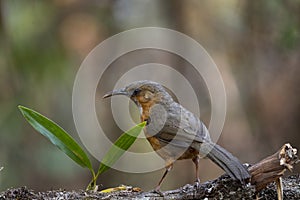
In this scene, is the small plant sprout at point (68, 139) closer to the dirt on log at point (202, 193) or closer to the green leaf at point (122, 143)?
the green leaf at point (122, 143)

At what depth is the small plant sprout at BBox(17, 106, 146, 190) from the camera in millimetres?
2990

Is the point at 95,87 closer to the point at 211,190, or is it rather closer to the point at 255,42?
the point at 255,42

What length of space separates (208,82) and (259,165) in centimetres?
490

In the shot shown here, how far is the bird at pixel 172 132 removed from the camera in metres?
3.01

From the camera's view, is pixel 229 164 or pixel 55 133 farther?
pixel 55 133

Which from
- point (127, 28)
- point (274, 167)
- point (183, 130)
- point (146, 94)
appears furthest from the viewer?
point (127, 28)

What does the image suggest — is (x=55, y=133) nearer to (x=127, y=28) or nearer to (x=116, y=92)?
(x=116, y=92)

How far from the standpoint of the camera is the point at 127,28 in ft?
25.4

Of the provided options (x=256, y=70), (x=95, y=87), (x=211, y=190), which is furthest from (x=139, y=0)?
(x=211, y=190)

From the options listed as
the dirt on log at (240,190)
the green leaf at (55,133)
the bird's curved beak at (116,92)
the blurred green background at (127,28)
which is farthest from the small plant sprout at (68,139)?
the blurred green background at (127,28)

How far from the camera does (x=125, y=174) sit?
26.3ft

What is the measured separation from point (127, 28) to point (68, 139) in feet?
15.9

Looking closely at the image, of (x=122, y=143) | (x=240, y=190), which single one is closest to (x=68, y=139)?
(x=122, y=143)

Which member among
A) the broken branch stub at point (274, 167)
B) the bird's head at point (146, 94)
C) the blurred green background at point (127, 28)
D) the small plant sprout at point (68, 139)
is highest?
the blurred green background at point (127, 28)
